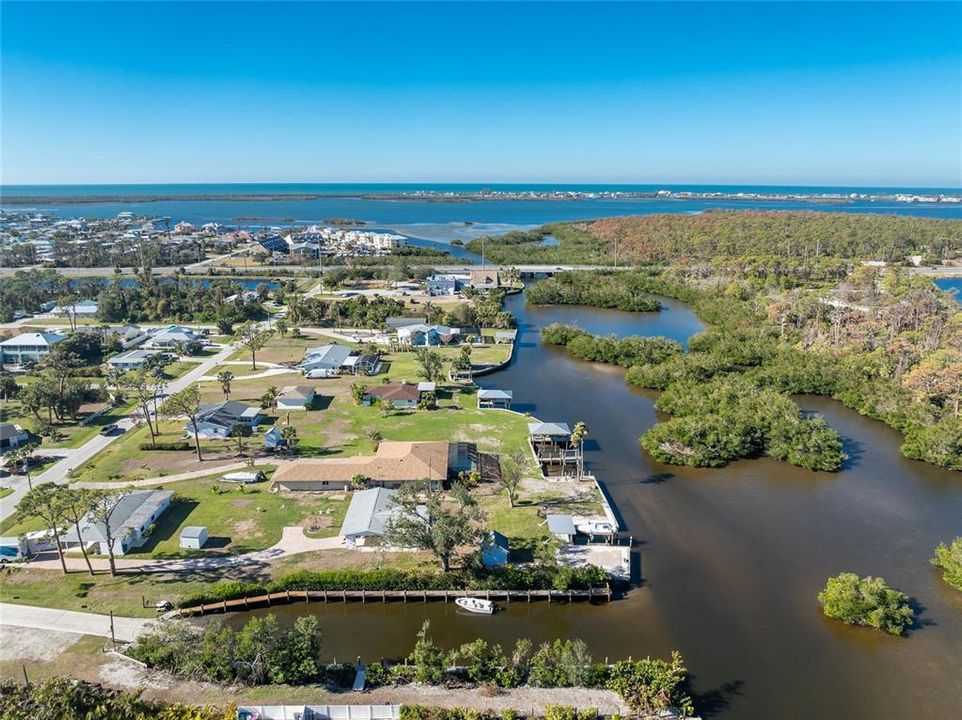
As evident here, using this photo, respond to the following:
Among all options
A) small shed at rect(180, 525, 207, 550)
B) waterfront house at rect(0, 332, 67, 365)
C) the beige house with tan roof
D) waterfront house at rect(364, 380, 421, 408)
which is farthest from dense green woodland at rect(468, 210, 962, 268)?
small shed at rect(180, 525, 207, 550)

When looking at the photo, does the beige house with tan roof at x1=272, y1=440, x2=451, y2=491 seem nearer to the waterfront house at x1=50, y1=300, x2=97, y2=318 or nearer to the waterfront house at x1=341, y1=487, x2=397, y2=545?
the waterfront house at x1=341, y1=487, x2=397, y2=545

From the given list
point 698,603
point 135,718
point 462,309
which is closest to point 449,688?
point 135,718

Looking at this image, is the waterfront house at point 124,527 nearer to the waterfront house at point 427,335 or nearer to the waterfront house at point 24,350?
the waterfront house at point 24,350

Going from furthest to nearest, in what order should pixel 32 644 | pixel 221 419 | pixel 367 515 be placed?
pixel 221 419, pixel 367 515, pixel 32 644

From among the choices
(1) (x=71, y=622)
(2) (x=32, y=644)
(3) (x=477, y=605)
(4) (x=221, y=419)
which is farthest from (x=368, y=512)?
(4) (x=221, y=419)

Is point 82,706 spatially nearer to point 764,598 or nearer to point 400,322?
point 764,598

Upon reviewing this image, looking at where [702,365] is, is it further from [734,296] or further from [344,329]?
[344,329]

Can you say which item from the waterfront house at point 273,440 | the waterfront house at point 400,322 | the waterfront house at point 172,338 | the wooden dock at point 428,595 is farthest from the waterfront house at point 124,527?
the waterfront house at point 400,322
